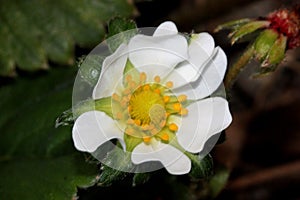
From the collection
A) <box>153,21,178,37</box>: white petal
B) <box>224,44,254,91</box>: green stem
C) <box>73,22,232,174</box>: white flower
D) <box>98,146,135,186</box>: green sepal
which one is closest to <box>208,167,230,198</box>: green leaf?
<box>224,44,254,91</box>: green stem

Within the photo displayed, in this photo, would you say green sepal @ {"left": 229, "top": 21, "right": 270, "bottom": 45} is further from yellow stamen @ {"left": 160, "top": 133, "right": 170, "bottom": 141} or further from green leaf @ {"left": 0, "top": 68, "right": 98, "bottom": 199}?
green leaf @ {"left": 0, "top": 68, "right": 98, "bottom": 199}

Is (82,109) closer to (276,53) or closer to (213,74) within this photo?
(213,74)

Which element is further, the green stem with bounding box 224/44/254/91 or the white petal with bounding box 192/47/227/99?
the green stem with bounding box 224/44/254/91

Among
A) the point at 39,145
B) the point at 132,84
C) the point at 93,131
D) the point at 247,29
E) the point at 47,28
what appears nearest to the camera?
the point at 93,131

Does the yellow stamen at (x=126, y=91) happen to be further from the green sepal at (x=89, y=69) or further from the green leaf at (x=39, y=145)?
the green leaf at (x=39, y=145)

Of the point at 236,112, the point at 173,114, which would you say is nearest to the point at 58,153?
the point at 173,114

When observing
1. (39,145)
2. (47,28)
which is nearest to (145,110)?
(39,145)

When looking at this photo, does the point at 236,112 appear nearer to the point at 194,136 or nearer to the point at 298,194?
the point at 298,194
